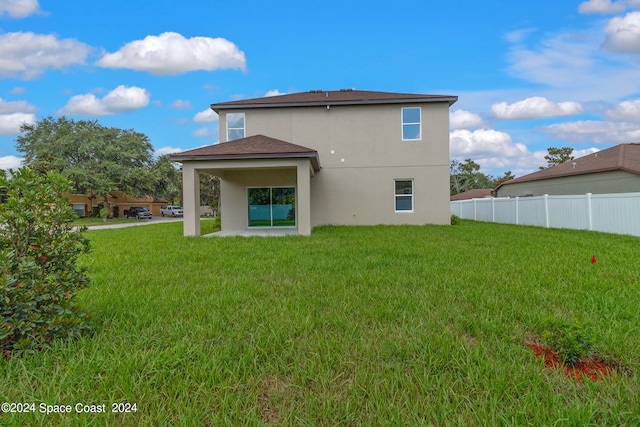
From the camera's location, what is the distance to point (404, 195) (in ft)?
50.2

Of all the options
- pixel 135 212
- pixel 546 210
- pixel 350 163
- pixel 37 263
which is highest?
pixel 350 163

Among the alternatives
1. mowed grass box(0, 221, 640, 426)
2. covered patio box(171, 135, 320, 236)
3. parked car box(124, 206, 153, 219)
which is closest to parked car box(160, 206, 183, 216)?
parked car box(124, 206, 153, 219)

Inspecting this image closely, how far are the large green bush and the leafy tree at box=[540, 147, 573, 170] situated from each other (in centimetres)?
5447

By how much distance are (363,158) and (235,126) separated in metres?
6.48

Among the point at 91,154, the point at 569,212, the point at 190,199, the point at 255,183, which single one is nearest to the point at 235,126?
the point at 255,183

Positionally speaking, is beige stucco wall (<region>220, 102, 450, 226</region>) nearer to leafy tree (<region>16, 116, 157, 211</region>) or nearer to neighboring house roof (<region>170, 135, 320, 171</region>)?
neighboring house roof (<region>170, 135, 320, 171</region>)

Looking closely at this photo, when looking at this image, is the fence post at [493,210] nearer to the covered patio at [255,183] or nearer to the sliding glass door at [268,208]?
the covered patio at [255,183]

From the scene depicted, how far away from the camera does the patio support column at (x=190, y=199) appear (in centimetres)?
1154

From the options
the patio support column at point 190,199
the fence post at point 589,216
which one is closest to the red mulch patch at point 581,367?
the patio support column at point 190,199

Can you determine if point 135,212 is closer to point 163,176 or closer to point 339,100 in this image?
point 163,176

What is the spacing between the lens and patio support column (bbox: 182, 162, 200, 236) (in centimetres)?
1154

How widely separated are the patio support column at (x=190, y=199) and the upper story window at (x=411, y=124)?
31.9ft

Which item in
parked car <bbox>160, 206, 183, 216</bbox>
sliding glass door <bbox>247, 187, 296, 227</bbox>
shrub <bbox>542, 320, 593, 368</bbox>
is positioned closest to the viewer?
shrub <bbox>542, 320, 593, 368</bbox>

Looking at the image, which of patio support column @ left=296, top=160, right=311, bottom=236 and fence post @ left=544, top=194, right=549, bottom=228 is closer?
patio support column @ left=296, top=160, right=311, bottom=236
